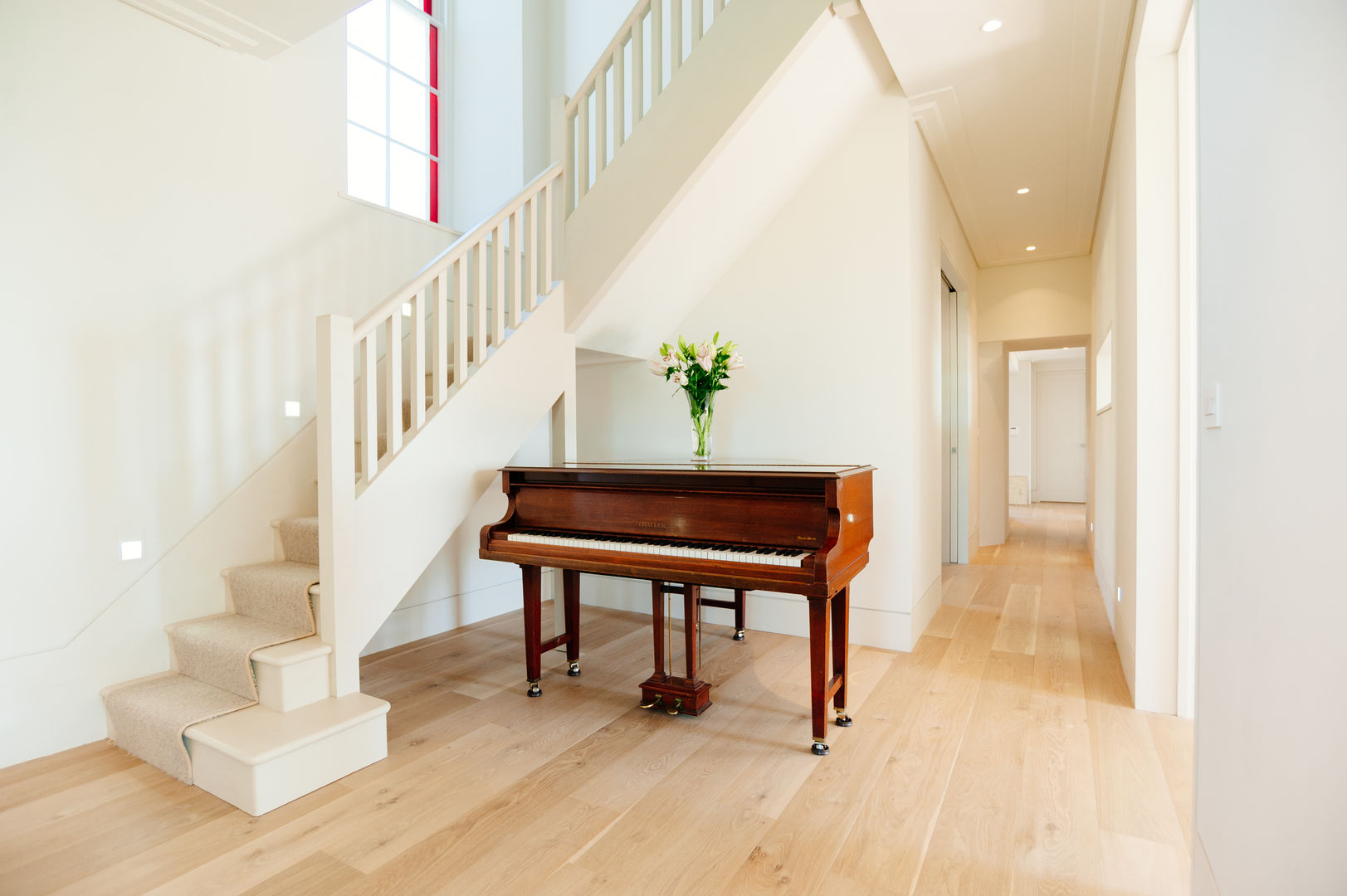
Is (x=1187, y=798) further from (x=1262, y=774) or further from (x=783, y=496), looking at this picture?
(x=783, y=496)

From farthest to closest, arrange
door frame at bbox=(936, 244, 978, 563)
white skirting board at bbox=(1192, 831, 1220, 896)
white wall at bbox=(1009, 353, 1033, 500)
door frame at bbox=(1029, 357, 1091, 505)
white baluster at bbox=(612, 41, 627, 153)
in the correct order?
door frame at bbox=(1029, 357, 1091, 505)
white wall at bbox=(1009, 353, 1033, 500)
door frame at bbox=(936, 244, 978, 563)
white baluster at bbox=(612, 41, 627, 153)
white skirting board at bbox=(1192, 831, 1220, 896)

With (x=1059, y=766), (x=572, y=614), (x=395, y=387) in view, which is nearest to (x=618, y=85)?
(x=395, y=387)

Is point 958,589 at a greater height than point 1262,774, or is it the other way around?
point 1262,774

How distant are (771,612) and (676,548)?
61.8 inches

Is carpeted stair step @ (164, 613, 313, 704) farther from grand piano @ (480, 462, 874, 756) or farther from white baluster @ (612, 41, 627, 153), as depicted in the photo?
white baluster @ (612, 41, 627, 153)

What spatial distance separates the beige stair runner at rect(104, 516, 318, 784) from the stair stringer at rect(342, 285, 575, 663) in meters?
0.24

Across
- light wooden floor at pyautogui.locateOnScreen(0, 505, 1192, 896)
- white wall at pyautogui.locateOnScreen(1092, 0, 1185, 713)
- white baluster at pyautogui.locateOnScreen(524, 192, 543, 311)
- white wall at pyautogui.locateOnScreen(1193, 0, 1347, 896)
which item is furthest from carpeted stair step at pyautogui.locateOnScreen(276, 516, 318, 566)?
white wall at pyautogui.locateOnScreen(1092, 0, 1185, 713)

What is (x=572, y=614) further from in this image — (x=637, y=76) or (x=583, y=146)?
(x=637, y=76)

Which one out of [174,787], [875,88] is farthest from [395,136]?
[174,787]

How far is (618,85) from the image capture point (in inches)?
127

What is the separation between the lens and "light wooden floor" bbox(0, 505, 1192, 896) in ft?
5.52

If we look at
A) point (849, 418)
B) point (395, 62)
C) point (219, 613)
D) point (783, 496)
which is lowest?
point (219, 613)

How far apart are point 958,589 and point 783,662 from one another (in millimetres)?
2245

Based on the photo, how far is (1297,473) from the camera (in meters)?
1.05
